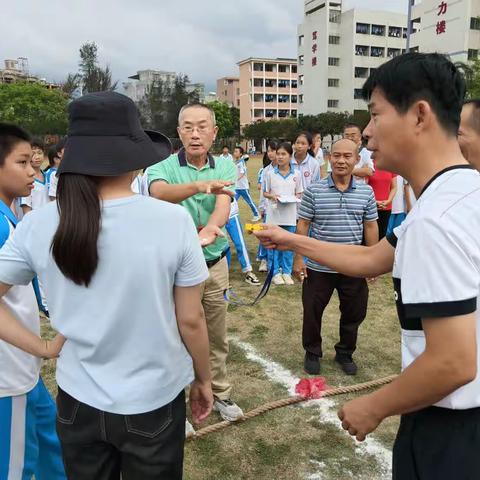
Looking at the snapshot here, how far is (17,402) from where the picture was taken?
1.97 meters

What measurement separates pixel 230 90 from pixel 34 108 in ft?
206

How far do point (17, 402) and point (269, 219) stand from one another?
5186 mm

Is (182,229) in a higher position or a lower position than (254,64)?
lower

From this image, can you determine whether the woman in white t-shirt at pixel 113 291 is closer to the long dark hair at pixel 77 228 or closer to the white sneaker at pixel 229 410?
the long dark hair at pixel 77 228

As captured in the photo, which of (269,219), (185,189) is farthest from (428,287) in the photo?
(269,219)

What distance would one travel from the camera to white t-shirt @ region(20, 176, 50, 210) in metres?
5.10

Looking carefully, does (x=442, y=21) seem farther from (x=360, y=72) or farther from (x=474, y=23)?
(x=360, y=72)

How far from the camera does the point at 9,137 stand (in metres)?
2.38

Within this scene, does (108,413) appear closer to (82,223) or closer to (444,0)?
(82,223)

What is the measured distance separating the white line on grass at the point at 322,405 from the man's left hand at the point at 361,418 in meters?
1.63

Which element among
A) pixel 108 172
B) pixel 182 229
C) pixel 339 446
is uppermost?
pixel 108 172

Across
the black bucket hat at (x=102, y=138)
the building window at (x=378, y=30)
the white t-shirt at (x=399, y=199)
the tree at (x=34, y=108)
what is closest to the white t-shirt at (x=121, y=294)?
the black bucket hat at (x=102, y=138)

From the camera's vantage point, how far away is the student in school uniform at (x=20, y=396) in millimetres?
1925

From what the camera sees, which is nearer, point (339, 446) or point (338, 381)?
point (339, 446)
